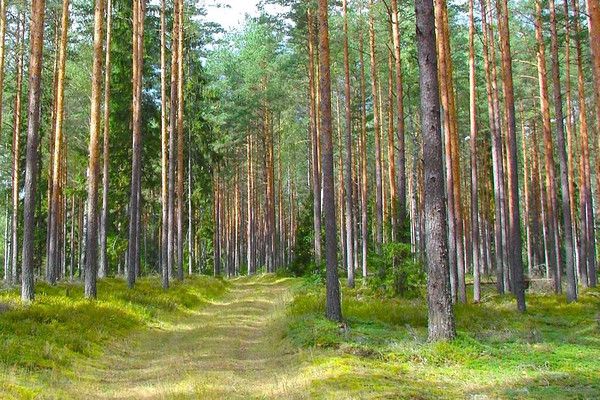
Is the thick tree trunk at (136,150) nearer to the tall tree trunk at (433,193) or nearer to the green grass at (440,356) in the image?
the green grass at (440,356)

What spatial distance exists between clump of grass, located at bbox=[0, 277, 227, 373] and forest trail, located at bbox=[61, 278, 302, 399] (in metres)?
0.49

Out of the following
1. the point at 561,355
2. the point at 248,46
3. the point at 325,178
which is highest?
the point at 248,46

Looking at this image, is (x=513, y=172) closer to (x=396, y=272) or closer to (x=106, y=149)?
(x=396, y=272)

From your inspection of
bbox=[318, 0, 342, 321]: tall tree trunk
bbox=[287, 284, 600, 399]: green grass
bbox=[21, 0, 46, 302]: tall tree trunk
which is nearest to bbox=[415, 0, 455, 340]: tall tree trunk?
bbox=[287, 284, 600, 399]: green grass

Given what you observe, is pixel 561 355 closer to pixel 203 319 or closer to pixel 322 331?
pixel 322 331

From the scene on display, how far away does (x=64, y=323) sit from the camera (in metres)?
11.8

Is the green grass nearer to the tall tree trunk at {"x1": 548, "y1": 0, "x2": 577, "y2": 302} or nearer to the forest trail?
the forest trail

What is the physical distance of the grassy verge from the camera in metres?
8.31

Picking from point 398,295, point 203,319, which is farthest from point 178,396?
point 398,295

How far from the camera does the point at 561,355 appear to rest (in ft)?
31.5

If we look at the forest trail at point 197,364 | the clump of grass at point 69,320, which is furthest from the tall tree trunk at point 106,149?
the forest trail at point 197,364

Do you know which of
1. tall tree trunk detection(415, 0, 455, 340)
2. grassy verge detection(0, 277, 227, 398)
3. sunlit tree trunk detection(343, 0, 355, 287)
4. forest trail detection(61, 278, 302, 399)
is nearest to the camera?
forest trail detection(61, 278, 302, 399)

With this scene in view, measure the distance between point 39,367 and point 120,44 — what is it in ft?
67.6

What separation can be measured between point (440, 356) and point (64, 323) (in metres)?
7.85
